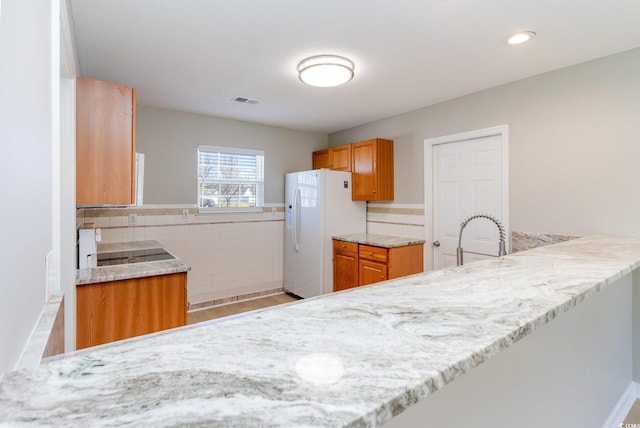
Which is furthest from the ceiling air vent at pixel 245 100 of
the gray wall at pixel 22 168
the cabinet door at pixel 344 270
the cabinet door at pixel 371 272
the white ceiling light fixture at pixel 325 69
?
the gray wall at pixel 22 168

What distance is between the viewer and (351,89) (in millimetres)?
3086

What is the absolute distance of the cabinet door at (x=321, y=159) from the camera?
184 inches

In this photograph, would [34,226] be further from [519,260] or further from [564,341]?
[564,341]

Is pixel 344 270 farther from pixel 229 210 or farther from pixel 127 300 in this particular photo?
pixel 127 300

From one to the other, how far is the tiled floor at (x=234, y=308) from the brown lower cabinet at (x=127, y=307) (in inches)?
61.7

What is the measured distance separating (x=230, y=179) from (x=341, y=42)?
8.21ft

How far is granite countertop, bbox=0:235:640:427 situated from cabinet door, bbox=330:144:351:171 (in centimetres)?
347

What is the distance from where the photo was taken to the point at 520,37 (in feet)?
6.89

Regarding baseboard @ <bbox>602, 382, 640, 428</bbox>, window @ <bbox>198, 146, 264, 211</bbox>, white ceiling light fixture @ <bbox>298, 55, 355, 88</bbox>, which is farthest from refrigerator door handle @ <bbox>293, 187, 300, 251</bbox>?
baseboard @ <bbox>602, 382, 640, 428</bbox>

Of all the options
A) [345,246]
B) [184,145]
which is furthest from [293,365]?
[184,145]

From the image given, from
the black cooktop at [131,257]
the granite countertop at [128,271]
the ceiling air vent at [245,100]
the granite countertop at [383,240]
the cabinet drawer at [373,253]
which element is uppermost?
the ceiling air vent at [245,100]

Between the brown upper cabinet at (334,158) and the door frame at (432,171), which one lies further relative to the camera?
the brown upper cabinet at (334,158)

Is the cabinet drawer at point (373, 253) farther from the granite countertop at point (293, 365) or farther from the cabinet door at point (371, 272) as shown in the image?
the granite countertop at point (293, 365)

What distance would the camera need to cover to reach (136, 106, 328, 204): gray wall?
3.63 metres
